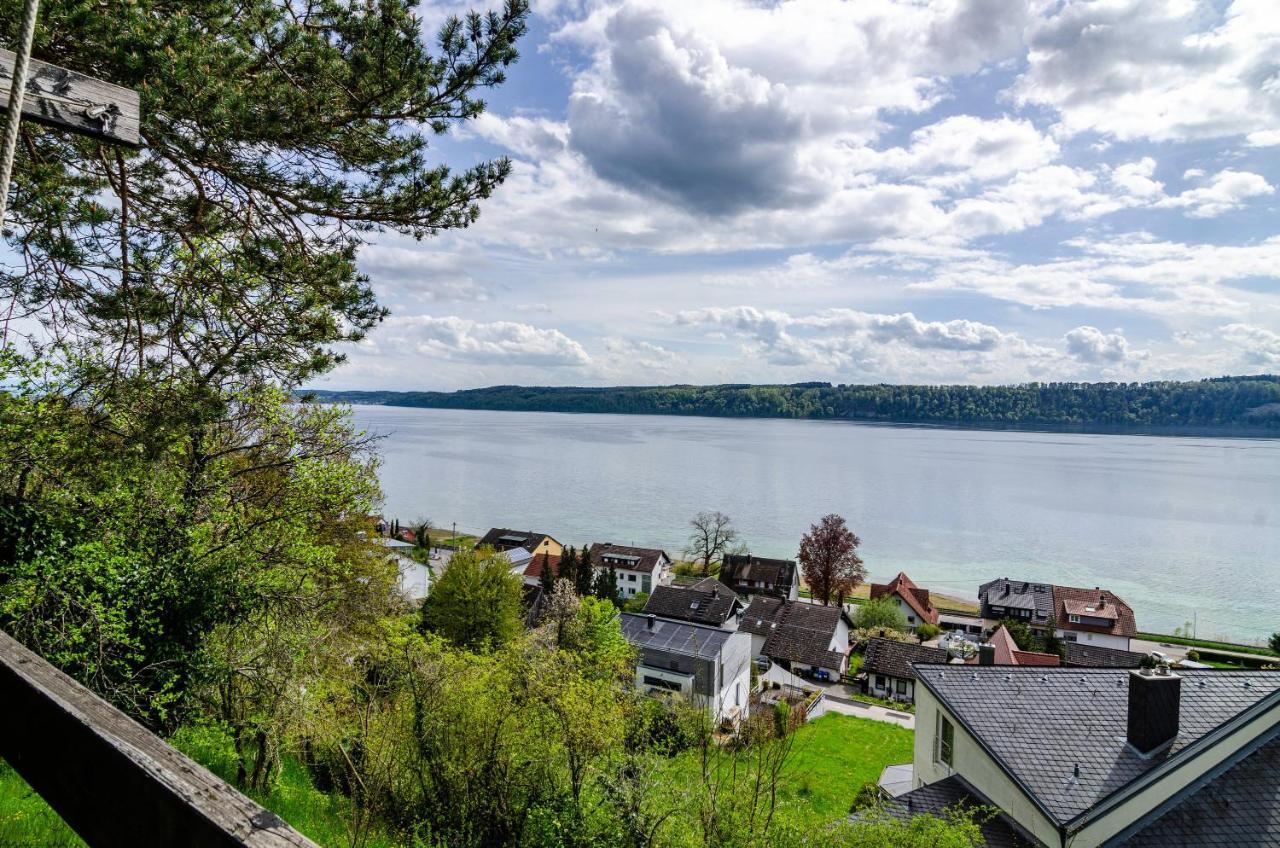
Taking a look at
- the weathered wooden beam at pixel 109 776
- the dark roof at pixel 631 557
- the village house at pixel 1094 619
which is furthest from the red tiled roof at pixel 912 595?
the weathered wooden beam at pixel 109 776

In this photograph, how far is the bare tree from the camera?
2362 inches

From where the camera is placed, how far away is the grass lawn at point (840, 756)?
21938 millimetres

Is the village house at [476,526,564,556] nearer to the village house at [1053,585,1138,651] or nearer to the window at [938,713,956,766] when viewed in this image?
the village house at [1053,585,1138,651]

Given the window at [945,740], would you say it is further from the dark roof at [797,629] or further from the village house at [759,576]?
the village house at [759,576]

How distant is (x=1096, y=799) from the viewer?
11.0m

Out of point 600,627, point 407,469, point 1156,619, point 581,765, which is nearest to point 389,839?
point 581,765

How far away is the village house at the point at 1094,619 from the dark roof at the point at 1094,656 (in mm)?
2039

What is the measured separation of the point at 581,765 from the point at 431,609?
830 inches

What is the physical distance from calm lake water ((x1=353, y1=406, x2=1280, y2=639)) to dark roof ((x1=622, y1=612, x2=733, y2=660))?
15961mm

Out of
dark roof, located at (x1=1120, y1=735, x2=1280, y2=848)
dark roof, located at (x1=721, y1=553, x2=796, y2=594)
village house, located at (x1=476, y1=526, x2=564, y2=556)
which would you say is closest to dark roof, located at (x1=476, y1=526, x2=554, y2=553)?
village house, located at (x1=476, y1=526, x2=564, y2=556)

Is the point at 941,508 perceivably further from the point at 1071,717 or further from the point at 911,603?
the point at 1071,717

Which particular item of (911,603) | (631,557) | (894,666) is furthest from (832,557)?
(631,557)

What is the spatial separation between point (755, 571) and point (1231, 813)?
1786 inches

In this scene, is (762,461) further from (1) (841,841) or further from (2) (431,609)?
(1) (841,841)
